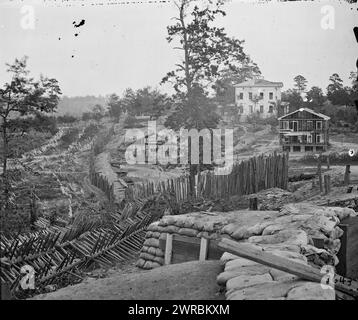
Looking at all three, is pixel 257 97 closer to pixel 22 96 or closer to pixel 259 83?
pixel 259 83

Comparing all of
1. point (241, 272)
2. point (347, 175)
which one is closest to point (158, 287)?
Answer: point (241, 272)

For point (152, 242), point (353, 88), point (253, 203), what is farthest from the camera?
point (253, 203)

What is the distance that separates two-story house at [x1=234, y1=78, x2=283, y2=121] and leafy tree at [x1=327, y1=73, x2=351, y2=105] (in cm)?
82

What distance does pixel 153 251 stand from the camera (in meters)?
7.20

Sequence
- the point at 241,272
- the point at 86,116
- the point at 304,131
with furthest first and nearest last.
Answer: the point at 86,116 → the point at 304,131 → the point at 241,272

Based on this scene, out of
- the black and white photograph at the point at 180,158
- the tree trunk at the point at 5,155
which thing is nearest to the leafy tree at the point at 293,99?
the black and white photograph at the point at 180,158

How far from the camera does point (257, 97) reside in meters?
8.55

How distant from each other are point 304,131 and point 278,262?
424 centimetres

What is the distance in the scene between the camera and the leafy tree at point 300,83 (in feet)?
26.9

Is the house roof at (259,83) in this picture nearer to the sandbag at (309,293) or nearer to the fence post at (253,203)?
the fence post at (253,203)

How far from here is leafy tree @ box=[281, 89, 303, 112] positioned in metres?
8.49

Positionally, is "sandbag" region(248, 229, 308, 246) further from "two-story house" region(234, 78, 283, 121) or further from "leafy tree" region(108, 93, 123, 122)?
"leafy tree" region(108, 93, 123, 122)

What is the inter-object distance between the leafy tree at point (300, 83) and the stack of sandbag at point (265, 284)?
155 inches
